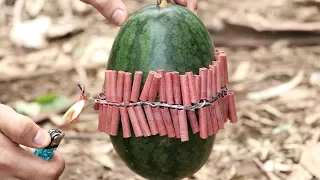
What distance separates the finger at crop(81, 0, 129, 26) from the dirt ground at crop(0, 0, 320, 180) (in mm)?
1029

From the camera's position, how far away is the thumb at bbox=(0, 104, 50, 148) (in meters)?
2.11

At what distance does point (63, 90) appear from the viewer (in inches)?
185

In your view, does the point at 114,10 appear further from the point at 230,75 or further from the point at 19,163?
the point at 230,75

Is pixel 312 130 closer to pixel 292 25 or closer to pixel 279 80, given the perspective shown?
pixel 279 80

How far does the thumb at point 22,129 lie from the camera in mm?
2113

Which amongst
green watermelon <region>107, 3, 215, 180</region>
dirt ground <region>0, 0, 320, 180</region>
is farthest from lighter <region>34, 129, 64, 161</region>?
dirt ground <region>0, 0, 320, 180</region>

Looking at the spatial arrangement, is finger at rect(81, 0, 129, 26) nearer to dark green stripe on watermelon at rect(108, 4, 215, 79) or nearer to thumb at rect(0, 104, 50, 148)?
dark green stripe on watermelon at rect(108, 4, 215, 79)

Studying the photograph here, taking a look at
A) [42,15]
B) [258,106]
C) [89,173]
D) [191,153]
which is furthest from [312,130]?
[42,15]

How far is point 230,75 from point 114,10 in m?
2.20

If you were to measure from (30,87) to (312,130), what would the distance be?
7.06 feet

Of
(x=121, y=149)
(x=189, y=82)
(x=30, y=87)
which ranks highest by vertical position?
(x=189, y=82)

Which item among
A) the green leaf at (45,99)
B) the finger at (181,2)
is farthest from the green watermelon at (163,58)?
the green leaf at (45,99)

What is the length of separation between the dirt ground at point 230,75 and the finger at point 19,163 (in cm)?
128

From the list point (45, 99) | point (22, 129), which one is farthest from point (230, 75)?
point (22, 129)
